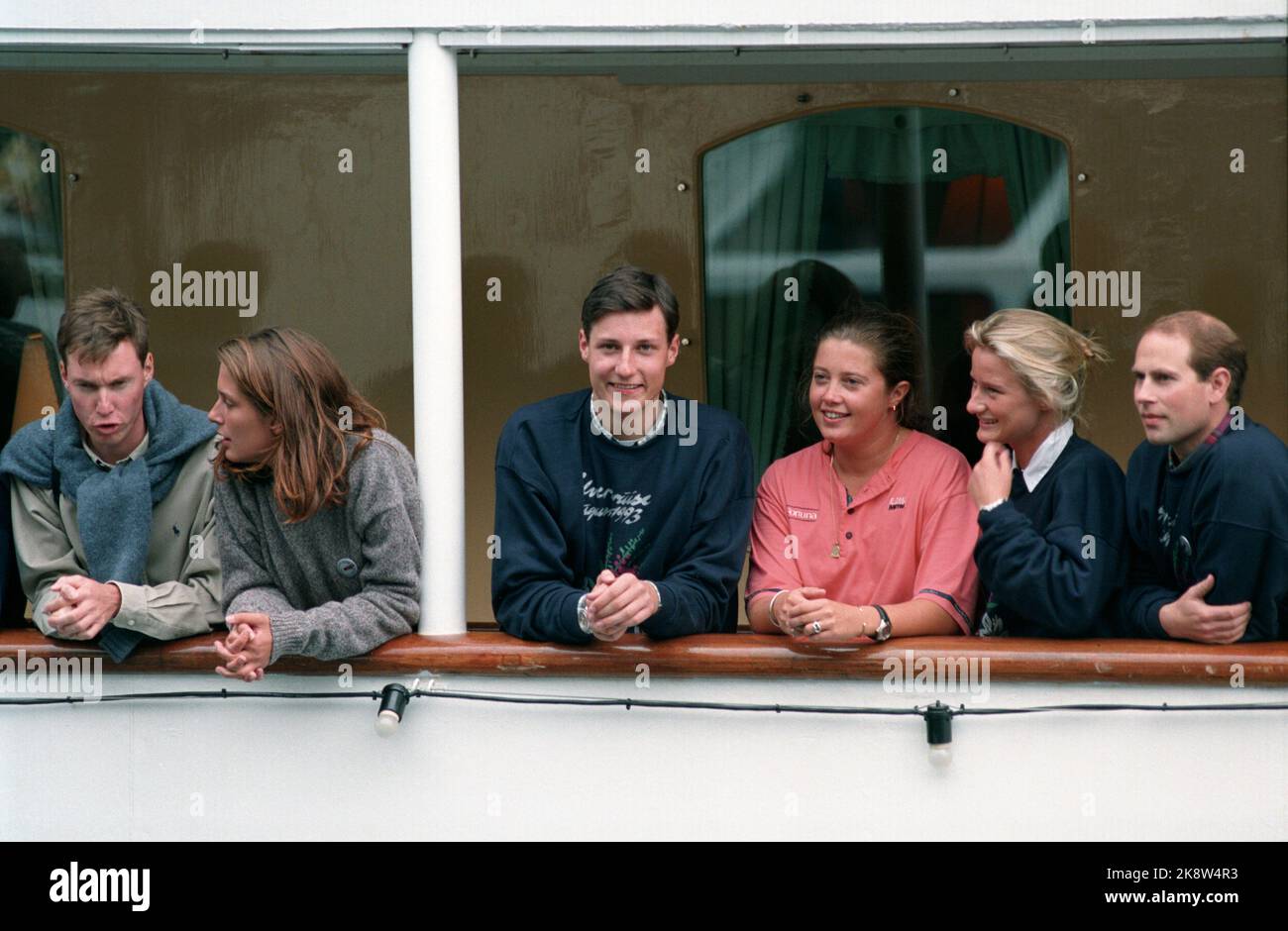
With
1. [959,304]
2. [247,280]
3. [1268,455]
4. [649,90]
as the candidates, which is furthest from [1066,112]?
[247,280]

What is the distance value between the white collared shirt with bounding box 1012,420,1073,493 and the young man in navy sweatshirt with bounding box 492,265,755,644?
2.16 feet

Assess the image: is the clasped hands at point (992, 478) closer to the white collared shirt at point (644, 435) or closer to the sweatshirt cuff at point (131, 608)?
the white collared shirt at point (644, 435)

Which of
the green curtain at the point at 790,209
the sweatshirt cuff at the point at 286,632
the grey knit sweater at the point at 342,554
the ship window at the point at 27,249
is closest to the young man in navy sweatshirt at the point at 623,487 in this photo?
the grey knit sweater at the point at 342,554

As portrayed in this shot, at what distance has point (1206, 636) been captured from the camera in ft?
11.3

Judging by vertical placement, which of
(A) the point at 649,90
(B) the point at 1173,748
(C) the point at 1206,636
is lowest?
(B) the point at 1173,748

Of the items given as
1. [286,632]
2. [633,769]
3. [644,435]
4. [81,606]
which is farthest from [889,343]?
[81,606]

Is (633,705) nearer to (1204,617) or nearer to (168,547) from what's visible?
(168,547)

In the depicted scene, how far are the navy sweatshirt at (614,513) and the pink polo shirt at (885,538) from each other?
124 millimetres

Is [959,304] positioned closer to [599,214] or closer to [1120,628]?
[599,214]

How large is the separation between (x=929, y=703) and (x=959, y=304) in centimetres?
210

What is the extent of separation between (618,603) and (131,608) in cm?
112

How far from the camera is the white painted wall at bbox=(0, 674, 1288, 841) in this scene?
3.51 m

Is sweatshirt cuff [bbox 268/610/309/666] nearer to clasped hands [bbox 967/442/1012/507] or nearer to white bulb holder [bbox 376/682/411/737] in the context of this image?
white bulb holder [bbox 376/682/411/737]

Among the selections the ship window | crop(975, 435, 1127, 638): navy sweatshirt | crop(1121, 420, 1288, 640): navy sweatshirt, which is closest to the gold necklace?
crop(975, 435, 1127, 638): navy sweatshirt
